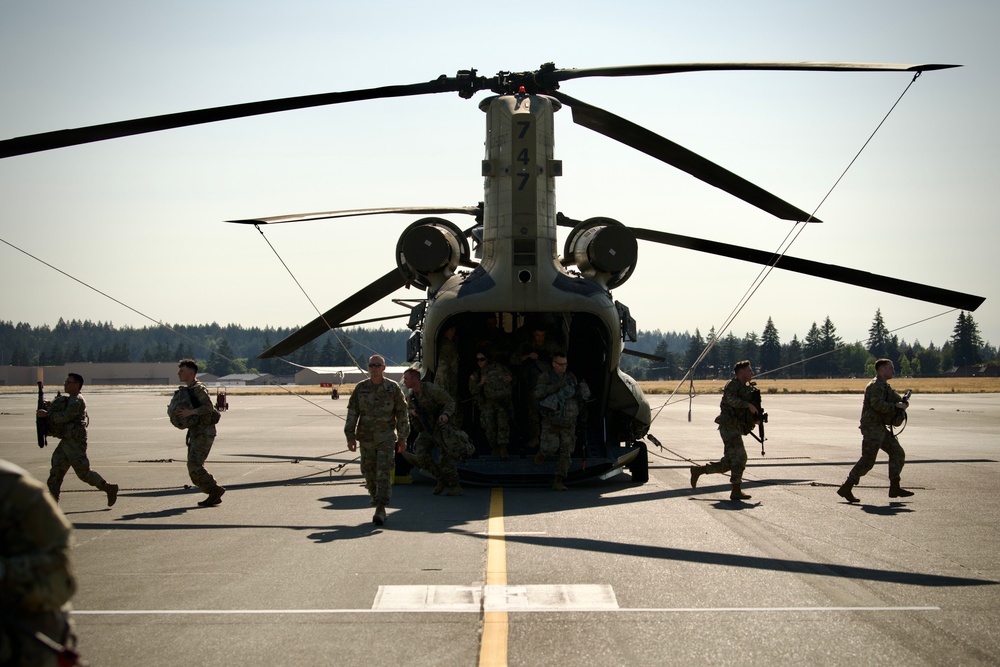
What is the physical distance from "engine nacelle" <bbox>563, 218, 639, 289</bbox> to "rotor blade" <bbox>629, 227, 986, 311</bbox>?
62 cm

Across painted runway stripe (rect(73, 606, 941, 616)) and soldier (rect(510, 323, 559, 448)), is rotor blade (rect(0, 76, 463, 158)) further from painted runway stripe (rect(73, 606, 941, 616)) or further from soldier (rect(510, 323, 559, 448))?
painted runway stripe (rect(73, 606, 941, 616))

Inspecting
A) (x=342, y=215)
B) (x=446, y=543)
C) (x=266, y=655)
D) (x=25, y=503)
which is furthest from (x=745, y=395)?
(x=25, y=503)

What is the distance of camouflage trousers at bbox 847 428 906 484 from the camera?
37.1 ft

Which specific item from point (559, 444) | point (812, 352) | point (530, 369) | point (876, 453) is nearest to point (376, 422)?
point (559, 444)

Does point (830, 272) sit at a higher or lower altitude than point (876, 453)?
higher

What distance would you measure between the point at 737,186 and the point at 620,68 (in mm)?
2250

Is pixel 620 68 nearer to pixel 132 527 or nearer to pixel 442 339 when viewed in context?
pixel 442 339

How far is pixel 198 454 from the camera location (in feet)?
36.3

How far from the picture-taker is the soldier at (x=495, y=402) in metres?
13.1

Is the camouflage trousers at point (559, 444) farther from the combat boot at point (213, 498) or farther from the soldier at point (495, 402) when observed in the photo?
the combat boot at point (213, 498)

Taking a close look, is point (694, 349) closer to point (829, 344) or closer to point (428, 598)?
point (829, 344)

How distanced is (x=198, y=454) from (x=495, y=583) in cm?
572

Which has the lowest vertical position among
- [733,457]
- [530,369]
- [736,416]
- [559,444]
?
[733,457]

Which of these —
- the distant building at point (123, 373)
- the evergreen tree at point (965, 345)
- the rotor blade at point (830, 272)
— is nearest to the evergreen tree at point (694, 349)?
the evergreen tree at point (965, 345)
